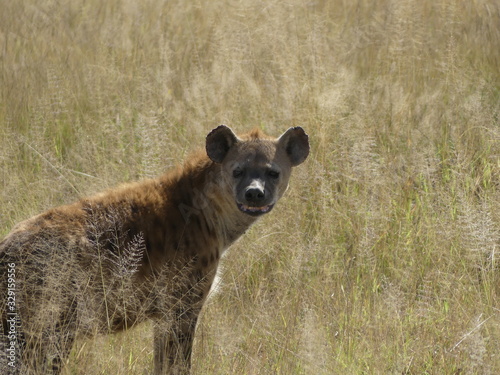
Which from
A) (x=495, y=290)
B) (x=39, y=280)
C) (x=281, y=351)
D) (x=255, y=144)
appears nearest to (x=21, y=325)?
(x=39, y=280)

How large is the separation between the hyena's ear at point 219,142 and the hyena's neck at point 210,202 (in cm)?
6

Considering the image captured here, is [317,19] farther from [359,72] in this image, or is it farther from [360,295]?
[360,295]

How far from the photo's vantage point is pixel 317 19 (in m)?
6.98

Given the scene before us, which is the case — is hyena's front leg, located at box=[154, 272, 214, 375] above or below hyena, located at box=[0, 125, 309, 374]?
below

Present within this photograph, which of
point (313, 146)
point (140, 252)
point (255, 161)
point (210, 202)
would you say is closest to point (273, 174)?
point (255, 161)

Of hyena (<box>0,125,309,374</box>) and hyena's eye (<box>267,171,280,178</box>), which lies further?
hyena's eye (<box>267,171,280,178</box>)

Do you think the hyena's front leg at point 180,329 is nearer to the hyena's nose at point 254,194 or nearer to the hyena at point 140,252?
the hyena at point 140,252

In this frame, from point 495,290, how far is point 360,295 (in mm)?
718

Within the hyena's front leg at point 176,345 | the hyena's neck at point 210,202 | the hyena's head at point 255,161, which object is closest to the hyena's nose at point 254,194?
the hyena's head at point 255,161

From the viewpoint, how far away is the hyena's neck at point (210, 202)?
443 centimetres

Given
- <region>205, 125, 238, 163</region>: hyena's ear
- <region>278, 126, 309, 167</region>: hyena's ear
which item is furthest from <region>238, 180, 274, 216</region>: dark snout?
<region>278, 126, 309, 167</region>: hyena's ear

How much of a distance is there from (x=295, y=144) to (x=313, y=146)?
1062 mm

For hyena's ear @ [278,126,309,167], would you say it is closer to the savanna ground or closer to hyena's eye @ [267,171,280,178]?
hyena's eye @ [267,171,280,178]

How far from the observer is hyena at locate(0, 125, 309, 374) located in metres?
3.57
